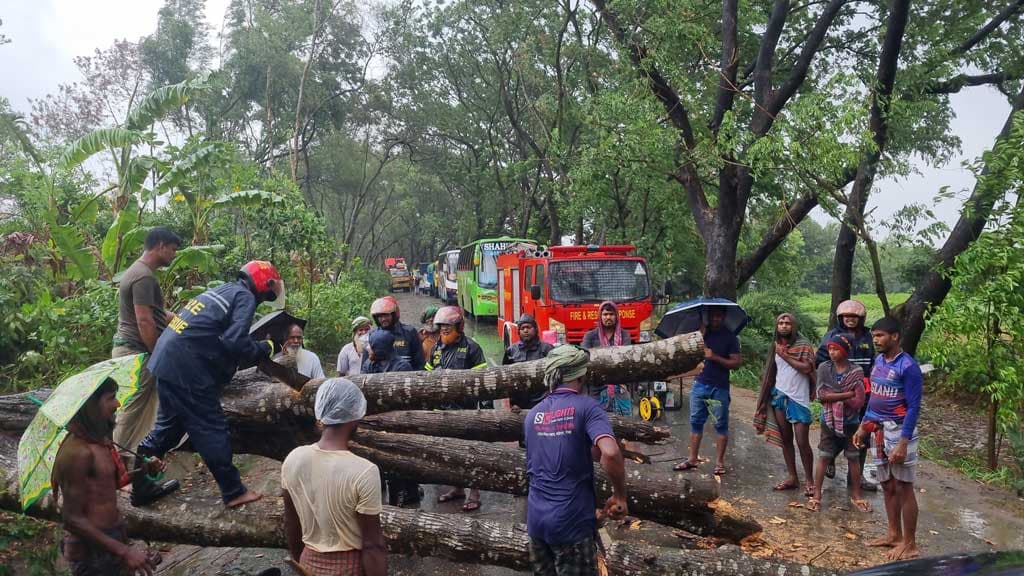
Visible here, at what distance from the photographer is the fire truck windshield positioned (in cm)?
1125

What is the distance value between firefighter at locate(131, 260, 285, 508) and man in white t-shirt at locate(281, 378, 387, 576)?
5.70ft

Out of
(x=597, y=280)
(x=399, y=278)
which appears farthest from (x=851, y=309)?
(x=399, y=278)

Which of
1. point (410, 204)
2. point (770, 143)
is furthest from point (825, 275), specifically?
point (770, 143)

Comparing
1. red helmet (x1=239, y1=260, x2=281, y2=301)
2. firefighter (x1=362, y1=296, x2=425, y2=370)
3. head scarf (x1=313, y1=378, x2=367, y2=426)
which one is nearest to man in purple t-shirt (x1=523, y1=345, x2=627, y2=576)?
head scarf (x1=313, y1=378, x2=367, y2=426)

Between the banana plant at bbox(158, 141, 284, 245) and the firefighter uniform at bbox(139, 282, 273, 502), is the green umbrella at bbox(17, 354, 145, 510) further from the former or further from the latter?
the banana plant at bbox(158, 141, 284, 245)

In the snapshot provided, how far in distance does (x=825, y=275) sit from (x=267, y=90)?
53.0 metres

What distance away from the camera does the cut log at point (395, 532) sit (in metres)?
4.11

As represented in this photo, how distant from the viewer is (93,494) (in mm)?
3469

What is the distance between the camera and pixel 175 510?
460 centimetres

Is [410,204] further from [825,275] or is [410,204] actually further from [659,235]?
[825,275]

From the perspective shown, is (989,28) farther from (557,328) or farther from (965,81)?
(557,328)

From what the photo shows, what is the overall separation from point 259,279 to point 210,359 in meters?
0.61

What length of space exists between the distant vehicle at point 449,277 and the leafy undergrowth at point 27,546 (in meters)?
21.2

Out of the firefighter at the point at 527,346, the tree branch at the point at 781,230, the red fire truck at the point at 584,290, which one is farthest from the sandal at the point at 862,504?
Result: the tree branch at the point at 781,230
